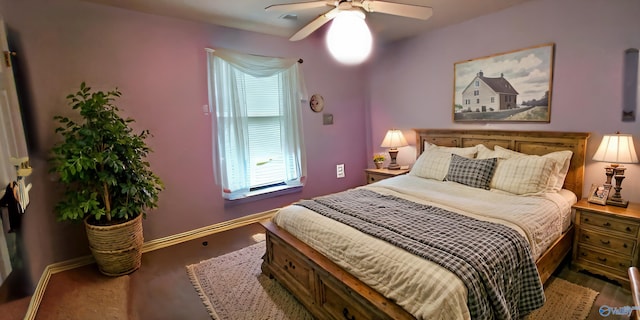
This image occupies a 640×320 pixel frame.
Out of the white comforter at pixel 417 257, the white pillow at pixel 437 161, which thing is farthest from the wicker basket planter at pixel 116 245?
the white pillow at pixel 437 161

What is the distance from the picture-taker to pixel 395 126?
4.23 meters

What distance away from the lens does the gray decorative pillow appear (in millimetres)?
2764

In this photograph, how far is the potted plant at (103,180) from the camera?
90.8 inches

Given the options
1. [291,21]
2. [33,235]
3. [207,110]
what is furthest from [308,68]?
[33,235]

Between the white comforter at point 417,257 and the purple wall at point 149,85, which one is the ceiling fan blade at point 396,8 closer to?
the white comforter at point 417,257

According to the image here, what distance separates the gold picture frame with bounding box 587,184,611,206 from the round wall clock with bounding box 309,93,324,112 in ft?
9.62

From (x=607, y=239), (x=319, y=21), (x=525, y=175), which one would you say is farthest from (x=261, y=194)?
(x=607, y=239)

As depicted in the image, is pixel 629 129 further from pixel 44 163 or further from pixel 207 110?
pixel 44 163

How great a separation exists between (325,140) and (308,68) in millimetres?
997

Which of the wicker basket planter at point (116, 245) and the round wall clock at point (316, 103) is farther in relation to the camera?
the round wall clock at point (316, 103)

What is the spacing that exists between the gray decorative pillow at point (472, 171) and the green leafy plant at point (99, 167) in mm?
2835

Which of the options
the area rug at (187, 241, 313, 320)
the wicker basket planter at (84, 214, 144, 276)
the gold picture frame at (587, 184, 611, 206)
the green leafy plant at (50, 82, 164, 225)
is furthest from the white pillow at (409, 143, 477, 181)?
the wicker basket planter at (84, 214, 144, 276)

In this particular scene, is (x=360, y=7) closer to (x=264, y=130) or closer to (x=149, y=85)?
(x=264, y=130)

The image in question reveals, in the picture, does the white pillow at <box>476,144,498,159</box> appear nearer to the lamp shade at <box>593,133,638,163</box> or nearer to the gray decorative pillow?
the gray decorative pillow
